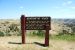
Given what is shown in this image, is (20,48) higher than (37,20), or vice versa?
(37,20)

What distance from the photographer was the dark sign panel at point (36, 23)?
16.2 m

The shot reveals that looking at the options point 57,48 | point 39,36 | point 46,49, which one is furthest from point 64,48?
point 39,36

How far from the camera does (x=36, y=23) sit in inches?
650

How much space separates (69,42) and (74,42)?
0.41m

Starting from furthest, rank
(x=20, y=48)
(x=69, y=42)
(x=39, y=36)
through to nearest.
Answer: (x=39, y=36), (x=69, y=42), (x=20, y=48)

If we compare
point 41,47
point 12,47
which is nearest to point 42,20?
point 41,47

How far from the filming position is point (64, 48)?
15828mm

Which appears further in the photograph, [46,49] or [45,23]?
[45,23]

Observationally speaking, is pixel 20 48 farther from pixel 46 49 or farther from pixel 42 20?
pixel 42 20

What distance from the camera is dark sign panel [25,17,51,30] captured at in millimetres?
16250

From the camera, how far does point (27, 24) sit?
651 inches

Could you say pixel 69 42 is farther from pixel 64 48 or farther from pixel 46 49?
pixel 46 49

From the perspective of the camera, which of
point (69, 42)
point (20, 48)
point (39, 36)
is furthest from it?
point (39, 36)

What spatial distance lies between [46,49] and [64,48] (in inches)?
61.9
